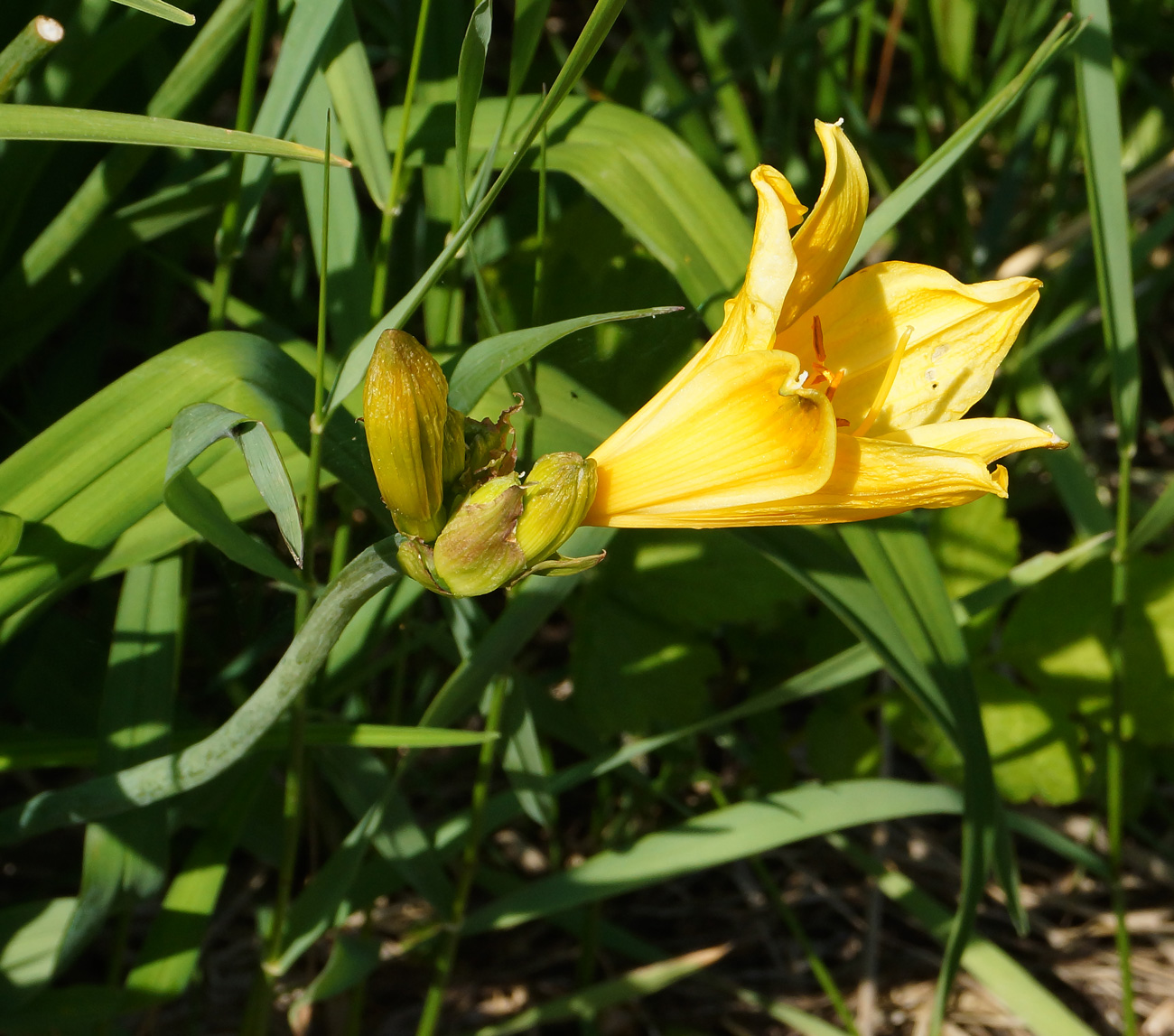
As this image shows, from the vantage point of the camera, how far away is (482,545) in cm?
84

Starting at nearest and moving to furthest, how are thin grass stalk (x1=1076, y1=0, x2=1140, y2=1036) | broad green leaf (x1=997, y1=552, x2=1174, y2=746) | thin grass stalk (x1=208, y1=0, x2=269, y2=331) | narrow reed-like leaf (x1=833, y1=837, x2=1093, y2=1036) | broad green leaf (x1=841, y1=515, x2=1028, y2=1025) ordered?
thin grass stalk (x1=208, y1=0, x2=269, y2=331) → broad green leaf (x1=841, y1=515, x2=1028, y2=1025) → thin grass stalk (x1=1076, y1=0, x2=1140, y2=1036) → narrow reed-like leaf (x1=833, y1=837, x2=1093, y2=1036) → broad green leaf (x1=997, y1=552, x2=1174, y2=746)

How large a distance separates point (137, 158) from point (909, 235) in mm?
1906

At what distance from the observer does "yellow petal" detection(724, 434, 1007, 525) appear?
862 mm

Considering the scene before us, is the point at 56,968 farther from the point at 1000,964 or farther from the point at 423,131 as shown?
the point at 1000,964

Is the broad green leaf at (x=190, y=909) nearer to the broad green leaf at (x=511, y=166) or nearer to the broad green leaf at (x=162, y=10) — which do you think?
the broad green leaf at (x=511, y=166)

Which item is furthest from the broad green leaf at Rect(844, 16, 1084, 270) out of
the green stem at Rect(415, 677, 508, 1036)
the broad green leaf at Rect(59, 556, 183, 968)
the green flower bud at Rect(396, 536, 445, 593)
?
the broad green leaf at Rect(59, 556, 183, 968)

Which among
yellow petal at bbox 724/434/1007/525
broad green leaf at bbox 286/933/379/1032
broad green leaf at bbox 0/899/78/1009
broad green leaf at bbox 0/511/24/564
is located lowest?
broad green leaf at bbox 286/933/379/1032

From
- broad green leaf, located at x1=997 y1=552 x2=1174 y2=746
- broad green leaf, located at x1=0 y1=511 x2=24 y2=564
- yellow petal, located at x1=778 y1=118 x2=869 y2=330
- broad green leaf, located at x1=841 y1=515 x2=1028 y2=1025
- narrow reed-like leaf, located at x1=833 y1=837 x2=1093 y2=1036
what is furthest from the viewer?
broad green leaf, located at x1=997 y1=552 x2=1174 y2=746

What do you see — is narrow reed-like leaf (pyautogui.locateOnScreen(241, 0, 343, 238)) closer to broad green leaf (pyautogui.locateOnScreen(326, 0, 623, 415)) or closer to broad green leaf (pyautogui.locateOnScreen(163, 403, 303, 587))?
broad green leaf (pyautogui.locateOnScreen(326, 0, 623, 415))

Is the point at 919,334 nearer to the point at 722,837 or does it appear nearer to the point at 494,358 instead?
the point at 494,358

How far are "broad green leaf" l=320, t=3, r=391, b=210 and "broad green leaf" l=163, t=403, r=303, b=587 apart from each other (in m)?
0.58

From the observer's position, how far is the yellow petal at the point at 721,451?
869 mm

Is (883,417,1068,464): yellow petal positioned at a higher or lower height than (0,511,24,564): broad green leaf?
higher

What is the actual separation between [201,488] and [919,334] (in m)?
0.83
